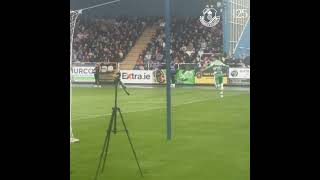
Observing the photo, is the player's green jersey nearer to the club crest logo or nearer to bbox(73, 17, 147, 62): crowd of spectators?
the club crest logo

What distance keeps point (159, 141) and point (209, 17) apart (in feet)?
3.40

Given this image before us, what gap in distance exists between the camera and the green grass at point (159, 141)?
3.29m

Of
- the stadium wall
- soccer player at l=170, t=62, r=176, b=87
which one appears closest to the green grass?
soccer player at l=170, t=62, r=176, b=87

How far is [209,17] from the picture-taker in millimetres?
3689

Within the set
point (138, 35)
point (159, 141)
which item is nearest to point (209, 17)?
point (138, 35)

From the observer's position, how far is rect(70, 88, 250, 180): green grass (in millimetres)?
3295

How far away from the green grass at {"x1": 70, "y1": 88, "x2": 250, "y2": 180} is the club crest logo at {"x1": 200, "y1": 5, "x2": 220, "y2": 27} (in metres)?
0.61

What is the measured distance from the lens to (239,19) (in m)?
3.52

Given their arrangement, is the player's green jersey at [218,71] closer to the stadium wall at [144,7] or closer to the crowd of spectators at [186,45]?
the crowd of spectators at [186,45]

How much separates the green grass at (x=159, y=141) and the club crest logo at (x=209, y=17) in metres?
0.61

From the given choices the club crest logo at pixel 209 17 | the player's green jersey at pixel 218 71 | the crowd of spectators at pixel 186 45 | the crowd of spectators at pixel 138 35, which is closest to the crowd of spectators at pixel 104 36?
the crowd of spectators at pixel 138 35
